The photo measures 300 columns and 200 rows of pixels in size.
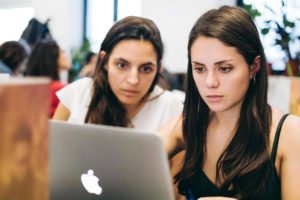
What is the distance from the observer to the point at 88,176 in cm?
95

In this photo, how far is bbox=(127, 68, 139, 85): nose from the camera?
1.65 m

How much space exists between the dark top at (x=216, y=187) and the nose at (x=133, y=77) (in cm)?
49

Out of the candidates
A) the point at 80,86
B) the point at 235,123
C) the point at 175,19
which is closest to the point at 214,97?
the point at 235,123

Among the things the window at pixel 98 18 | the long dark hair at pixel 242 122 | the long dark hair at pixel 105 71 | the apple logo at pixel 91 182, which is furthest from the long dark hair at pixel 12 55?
the window at pixel 98 18

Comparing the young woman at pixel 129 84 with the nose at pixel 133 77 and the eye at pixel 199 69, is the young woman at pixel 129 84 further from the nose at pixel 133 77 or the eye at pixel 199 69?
the eye at pixel 199 69

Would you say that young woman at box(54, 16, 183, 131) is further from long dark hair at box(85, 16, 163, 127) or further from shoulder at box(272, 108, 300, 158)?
shoulder at box(272, 108, 300, 158)

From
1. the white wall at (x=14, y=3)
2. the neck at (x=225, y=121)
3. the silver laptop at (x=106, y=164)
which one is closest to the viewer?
the silver laptop at (x=106, y=164)

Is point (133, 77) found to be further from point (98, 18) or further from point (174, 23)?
point (98, 18)

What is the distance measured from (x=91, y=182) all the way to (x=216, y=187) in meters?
0.46

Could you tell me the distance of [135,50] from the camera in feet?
5.45

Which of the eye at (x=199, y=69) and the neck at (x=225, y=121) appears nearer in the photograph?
the eye at (x=199, y=69)

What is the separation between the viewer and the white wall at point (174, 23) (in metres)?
5.22

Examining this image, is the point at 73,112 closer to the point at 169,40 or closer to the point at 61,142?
the point at 61,142

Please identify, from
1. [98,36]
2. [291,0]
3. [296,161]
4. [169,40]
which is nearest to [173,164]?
[296,161]
